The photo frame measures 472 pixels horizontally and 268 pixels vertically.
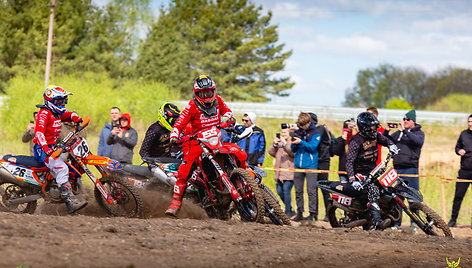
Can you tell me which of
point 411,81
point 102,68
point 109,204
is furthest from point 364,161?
point 411,81

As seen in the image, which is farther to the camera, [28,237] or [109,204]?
[109,204]

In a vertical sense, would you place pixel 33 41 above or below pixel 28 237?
above

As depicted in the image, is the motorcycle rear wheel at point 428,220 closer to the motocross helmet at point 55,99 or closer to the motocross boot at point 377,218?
the motocross boot at point 377,218

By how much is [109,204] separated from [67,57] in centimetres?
3950

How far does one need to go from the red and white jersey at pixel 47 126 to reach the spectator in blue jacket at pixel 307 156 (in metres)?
4.70

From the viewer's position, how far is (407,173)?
1246 centimetres

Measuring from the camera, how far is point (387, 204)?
9.71 m

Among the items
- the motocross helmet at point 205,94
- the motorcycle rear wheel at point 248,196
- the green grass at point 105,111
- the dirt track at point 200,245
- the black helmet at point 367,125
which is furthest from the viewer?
the green grass at point 105,111

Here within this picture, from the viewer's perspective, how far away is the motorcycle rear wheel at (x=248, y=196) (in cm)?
827

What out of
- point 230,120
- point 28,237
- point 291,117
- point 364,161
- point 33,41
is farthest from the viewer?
point 33,41

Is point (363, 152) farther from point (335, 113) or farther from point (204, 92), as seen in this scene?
point (335, 113)

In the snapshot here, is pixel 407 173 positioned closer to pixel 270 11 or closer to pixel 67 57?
pixel 67 57

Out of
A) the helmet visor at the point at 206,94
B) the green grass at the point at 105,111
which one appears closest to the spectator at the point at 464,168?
the helmet visor at the point at 206,94

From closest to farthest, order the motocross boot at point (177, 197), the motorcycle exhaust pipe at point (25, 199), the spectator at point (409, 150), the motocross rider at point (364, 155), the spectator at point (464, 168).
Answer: the motocross boot at point (177, 197)
the motorcycle exhaust pipe at point (25, 199)
the motocross rider at point (364, 155)
the spectator at point (409, 150)
the spectator at point (464, 168)
